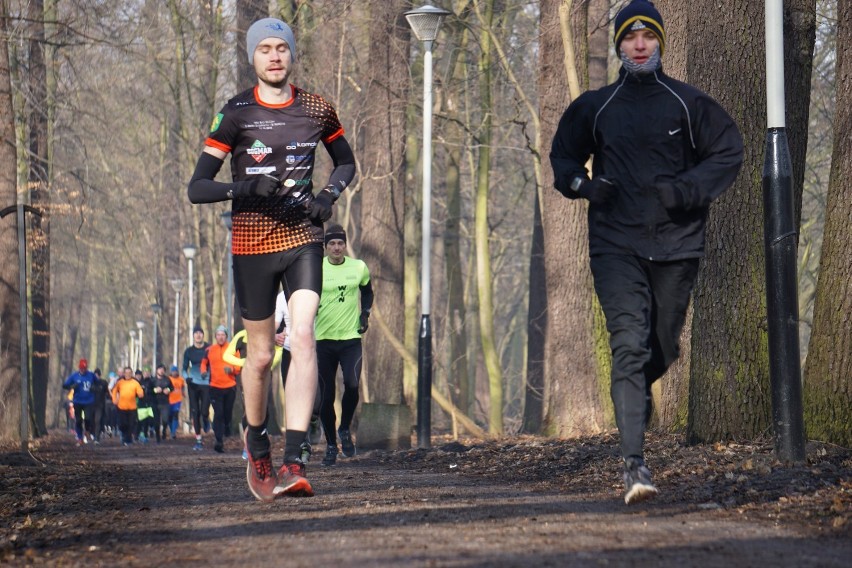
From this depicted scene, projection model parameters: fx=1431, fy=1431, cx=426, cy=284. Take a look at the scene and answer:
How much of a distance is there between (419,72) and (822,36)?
7.06 meters

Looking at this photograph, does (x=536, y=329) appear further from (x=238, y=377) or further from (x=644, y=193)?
(x=644, y=193)

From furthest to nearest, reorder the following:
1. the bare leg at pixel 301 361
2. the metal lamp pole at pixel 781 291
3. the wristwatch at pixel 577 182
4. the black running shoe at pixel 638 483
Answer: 1. the metal lamp pole at pixel 781 291
2. the bare leg at pixel 301 361
3. the wristwatch at pixel 577 182
4. the black running shoe at pixel 638 483

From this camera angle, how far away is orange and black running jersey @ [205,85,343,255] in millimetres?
7047

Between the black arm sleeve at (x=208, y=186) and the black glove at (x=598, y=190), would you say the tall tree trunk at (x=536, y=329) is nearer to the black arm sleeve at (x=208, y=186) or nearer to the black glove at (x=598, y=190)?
the black arm sleeve at (x=208, y=186)

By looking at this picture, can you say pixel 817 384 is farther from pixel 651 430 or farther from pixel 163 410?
pixel 163 410

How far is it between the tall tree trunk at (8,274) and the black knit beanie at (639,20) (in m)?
15.6

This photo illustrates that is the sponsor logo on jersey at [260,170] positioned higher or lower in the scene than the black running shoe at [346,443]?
higher

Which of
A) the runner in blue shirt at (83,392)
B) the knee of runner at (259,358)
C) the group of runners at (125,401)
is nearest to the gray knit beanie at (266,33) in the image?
the knee of runner at (259,358)

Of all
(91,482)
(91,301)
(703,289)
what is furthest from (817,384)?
(91,301)

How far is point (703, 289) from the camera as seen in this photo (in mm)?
9453

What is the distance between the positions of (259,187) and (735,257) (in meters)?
3.80

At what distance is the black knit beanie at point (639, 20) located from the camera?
262 inches

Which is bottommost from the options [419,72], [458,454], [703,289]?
[458,454]

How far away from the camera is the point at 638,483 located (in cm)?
639
